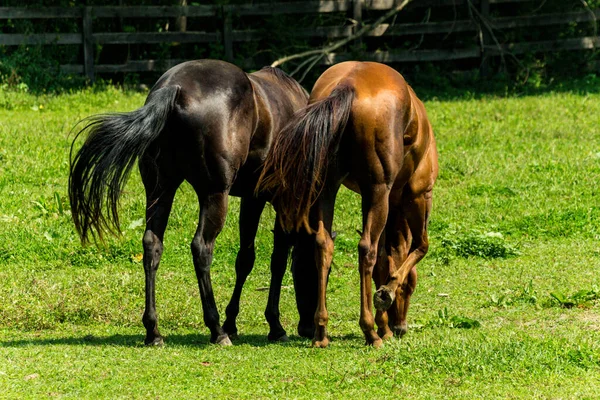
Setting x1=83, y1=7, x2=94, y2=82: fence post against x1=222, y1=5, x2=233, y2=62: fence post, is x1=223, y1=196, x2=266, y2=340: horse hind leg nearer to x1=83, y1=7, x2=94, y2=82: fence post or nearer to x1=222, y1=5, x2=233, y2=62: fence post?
x1=83, y1=7, x2=94, y2=82: fence post

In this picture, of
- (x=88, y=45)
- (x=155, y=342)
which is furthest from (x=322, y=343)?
(x=88, y=45)

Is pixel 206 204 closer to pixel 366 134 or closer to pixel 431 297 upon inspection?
pixel 366 134

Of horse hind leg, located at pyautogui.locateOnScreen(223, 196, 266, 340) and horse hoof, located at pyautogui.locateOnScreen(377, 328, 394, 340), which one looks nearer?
horse hoof, located at pyautogui.locateOnScreen(377, 328, 394, 340)

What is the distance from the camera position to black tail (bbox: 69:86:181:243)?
682 cm

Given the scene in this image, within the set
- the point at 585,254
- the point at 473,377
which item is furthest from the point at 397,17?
the point at 473,377

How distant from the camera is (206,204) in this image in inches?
284

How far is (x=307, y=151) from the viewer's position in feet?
21.7

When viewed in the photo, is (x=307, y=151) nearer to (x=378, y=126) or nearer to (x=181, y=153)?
(x=378, y=126)

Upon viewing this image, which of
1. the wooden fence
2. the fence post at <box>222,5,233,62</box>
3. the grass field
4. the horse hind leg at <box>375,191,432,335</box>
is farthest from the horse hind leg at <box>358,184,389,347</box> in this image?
the fence post at <box>222,5,233,62</box>

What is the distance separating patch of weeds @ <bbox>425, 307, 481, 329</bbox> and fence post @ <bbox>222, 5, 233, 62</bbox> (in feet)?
41.8

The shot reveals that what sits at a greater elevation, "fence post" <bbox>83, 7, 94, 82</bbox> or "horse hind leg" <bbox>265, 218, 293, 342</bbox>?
"fence post" <bbox>83, 7, 94, 82</bbox>

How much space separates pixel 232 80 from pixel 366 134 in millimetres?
1234

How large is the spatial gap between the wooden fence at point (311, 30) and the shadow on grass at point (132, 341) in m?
12.3

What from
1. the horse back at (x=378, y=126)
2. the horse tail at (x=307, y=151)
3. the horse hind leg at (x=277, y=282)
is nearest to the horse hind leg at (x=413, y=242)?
the horse back at (x=378, y=126)
